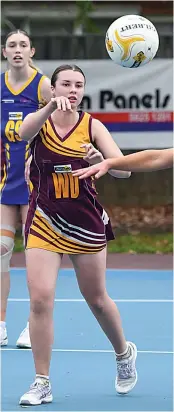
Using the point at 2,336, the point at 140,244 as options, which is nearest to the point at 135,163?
the point at 2,336

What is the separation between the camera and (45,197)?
624 centimetres

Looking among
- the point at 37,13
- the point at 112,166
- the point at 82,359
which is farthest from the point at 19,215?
the point at 37,13

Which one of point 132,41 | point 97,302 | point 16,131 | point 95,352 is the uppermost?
point 132,41

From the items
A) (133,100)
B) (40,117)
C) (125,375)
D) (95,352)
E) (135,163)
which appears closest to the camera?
(135,163)

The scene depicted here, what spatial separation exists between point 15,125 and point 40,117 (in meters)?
1.91

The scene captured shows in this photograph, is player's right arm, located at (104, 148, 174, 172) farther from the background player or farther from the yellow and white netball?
the background player

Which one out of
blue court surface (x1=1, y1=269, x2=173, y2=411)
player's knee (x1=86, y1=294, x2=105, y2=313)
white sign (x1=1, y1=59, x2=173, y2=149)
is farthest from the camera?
white sign (x1=1, y1=59, x2=173, y2=149)

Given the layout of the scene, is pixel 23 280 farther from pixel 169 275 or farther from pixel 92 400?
pixel 92 400

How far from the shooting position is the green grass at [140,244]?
46.0 feet

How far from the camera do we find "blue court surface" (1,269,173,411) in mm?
6363

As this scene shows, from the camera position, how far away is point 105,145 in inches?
245

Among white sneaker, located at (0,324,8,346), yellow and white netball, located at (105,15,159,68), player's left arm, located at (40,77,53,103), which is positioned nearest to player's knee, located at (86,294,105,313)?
yellow and white netball, located at (105,15,159,68)

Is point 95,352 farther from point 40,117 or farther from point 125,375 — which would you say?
point 40,117

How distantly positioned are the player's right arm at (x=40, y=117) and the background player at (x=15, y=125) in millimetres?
1716
